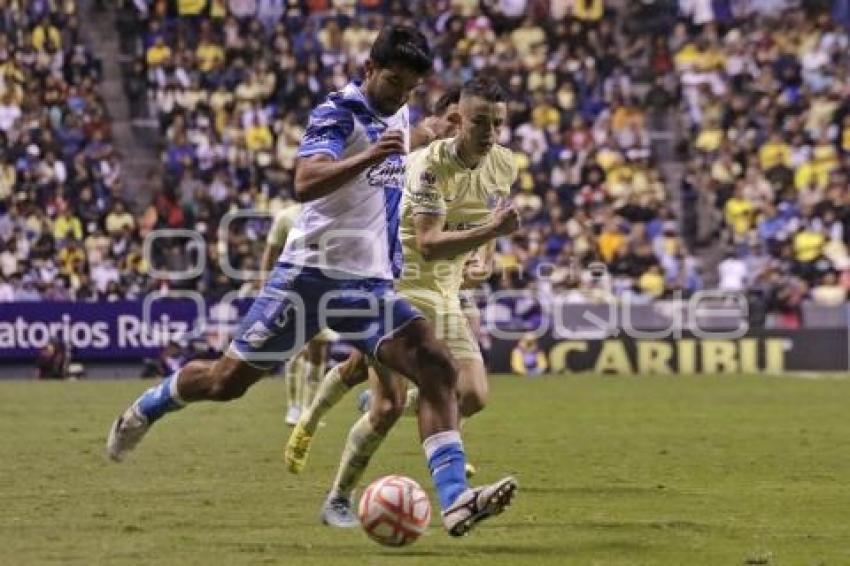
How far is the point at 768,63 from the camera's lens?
3584cm

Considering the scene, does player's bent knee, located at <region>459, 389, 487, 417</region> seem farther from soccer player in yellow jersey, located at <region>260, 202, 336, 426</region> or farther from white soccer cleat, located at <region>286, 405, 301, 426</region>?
white soccer cleat, located at <region>286, 405, 301, 426</region>

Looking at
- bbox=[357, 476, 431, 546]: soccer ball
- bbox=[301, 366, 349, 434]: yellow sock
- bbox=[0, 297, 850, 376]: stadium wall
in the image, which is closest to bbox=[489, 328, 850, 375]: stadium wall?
bbox=[0, 297, 850, 376]: stadium wall

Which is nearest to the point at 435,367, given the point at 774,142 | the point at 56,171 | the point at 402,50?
the point at 402,50

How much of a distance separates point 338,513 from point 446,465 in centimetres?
152

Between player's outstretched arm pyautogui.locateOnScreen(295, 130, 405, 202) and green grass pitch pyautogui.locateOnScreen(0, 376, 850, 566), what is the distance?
1.85 m

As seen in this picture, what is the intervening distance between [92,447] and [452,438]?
25.4 ft

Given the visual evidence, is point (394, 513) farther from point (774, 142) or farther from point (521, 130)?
point (774, 142)

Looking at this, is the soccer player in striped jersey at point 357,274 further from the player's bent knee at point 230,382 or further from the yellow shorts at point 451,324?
the yellow shorts at point 451,324

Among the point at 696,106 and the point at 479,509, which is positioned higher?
the point at 696,106

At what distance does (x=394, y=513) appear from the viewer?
9453 mm

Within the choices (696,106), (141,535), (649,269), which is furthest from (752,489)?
(696,106)

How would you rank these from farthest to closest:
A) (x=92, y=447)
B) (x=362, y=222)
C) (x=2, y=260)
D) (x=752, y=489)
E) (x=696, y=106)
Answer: (x=696, y=106) → (x=2, y=260) → (x=92, y=447) → (x=752, y=489) → (x=362, y=222)

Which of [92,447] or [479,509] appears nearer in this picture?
[479,509]

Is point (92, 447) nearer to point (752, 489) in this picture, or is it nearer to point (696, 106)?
point (752, 489)
